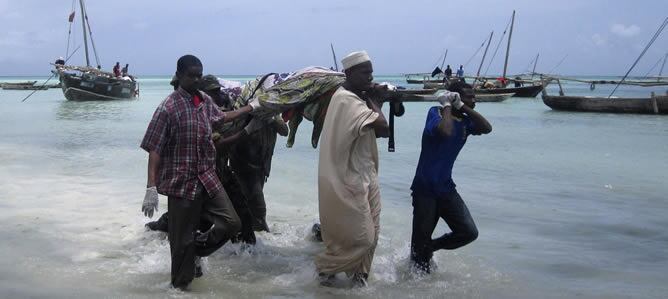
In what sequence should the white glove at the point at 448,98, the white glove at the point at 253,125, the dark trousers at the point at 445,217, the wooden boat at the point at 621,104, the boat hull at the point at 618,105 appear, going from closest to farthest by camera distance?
the white glove at the point at 448,98 → the dark trousers at the point at 445,217 → the white glove at the point at 253,125 → the wooden boat at the point at 621,104 → the boat hull at the point at 618,105

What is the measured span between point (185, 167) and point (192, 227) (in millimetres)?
411

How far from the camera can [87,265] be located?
5.48 m

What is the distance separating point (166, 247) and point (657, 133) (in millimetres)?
20726

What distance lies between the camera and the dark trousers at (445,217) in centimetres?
500

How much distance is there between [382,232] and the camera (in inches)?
289

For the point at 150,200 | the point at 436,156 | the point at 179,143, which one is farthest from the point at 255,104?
the point at 436,156

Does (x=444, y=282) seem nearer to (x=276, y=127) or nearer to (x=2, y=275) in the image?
(x=276, y=127)

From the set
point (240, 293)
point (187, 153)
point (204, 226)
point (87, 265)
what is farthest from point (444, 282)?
point (87, 265)

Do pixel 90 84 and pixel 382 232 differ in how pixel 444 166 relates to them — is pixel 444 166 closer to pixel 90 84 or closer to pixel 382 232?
pixel 382 232

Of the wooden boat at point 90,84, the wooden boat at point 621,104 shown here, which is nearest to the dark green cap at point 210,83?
the wooden boat at point 621,104

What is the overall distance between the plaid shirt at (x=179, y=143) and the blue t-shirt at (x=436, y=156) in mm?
1537

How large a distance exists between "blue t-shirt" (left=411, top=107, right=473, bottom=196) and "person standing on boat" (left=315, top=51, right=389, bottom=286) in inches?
17.3

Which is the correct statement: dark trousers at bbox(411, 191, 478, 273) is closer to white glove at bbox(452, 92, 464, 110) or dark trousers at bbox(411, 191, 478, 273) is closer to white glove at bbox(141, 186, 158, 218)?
white glove at bbox(452, 92, 464, 110)

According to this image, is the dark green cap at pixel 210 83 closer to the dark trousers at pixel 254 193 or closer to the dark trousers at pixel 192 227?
the dark trousers at pixel 254 193
